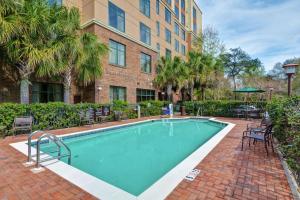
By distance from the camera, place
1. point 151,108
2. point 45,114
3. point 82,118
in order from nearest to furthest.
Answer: point 45,114 < point 82,118 < point 151,108

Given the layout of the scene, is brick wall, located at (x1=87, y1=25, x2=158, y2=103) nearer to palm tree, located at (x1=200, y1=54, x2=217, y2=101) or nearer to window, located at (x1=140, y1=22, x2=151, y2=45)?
window, located at (x1=140, y1=22, x2=151, y2=45)

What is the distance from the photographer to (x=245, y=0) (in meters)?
13.5

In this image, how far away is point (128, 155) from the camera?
6480 mm

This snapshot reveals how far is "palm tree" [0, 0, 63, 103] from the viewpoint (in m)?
8.17

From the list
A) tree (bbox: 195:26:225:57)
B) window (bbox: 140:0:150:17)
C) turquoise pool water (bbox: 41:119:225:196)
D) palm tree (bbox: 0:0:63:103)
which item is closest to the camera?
turquoise pool water (bbox: 41:119:225:196)

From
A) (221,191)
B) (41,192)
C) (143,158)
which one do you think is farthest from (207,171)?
(41,192)

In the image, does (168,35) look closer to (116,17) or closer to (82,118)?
(116,17)

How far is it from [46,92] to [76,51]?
4.50 m

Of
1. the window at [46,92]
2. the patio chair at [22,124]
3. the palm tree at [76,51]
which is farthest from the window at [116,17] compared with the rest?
the patio chair at [22,124]

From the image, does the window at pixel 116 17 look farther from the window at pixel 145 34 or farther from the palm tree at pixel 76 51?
the palm tree at pixel 76 51

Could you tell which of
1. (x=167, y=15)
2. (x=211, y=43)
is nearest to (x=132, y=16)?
(x=167, y=15)

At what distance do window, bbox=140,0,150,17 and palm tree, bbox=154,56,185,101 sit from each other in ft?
19.3

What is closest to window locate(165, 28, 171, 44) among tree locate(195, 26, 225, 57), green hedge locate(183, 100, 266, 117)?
tree locate(195, 26, 225, 57)

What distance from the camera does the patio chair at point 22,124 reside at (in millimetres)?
7832
